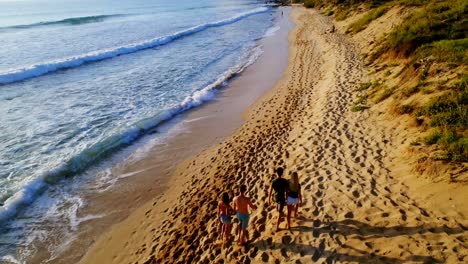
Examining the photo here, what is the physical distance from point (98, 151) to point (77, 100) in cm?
798

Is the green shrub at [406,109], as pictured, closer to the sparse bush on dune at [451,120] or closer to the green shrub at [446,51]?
the sparse bush on dune at [451,120]

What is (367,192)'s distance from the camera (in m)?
8.53

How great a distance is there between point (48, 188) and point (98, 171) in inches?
65.3

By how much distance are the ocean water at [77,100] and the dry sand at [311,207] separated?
2.90 m

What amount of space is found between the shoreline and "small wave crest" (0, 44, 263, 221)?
0.52m

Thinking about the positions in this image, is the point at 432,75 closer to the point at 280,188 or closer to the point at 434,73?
the point at 434,73

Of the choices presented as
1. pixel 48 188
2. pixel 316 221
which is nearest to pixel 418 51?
pixel 316 221

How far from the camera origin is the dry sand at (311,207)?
6.88 m

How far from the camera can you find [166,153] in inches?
535

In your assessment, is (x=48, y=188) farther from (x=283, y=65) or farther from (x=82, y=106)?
(x=283, y=65)

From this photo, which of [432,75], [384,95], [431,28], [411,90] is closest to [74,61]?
[384,95]

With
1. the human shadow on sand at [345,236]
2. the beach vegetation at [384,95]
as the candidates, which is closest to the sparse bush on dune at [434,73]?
the beach vegetation at [384,95]

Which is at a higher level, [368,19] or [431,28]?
[431,28]

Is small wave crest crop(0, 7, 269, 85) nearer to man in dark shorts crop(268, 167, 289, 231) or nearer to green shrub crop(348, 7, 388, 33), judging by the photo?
green shrub crop(348, 7, 388, 33)
